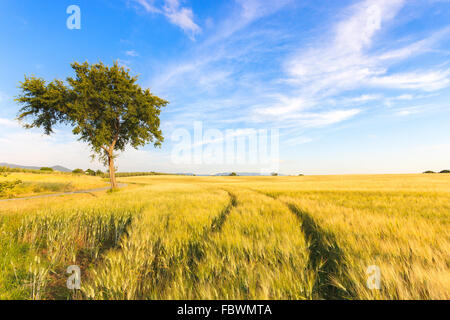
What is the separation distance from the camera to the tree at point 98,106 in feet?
57.9

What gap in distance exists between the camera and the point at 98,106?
63.4 ft

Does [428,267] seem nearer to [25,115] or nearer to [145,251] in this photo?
[145,251]

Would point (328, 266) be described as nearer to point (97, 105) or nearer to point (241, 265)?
point (241, 265)

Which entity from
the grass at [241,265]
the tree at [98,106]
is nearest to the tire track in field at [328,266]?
the grass at [241,265]

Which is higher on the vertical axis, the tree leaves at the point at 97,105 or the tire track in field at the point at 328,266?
the tree leaves at the point at 97,105

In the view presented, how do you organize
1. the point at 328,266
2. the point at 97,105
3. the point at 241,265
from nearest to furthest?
the point at 241,265, the point at 328,266, the point at 97,105

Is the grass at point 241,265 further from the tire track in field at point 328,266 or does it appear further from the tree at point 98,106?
the tree at point 98,106

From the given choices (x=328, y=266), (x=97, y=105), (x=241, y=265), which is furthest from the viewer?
(x=97, y=105)

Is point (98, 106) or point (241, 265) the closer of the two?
point (241, 265)

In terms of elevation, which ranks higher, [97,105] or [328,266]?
[97,105]

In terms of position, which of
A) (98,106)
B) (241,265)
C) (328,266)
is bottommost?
(328,266)

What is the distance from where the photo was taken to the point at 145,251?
11.8ft

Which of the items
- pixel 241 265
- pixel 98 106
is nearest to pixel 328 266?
pixel 241 265

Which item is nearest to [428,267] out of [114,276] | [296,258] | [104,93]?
[296,258]
